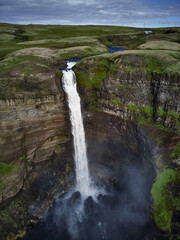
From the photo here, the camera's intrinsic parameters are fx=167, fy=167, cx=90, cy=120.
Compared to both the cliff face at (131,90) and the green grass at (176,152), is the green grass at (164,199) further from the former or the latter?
the cliff face at (131,90)

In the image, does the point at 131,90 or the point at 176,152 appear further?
the point at 131,90

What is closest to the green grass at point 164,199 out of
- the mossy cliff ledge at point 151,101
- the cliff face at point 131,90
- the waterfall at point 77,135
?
the mossy cliff ledge at point 151,101

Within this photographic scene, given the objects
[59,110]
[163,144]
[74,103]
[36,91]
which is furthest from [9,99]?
[163,144]

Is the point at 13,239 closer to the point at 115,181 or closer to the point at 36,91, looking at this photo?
the point at 115,181

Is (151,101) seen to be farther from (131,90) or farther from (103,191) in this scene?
(103,191)

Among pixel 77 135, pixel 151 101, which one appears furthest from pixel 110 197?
pixel 151 101

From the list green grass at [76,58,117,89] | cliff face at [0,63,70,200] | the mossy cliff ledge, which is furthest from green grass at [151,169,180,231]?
green grass at [76,58,117,89]

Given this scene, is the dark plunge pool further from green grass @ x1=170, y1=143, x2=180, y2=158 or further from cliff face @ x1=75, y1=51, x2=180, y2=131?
green grass @ x1=170, y1=143, x2=180, y2=158
